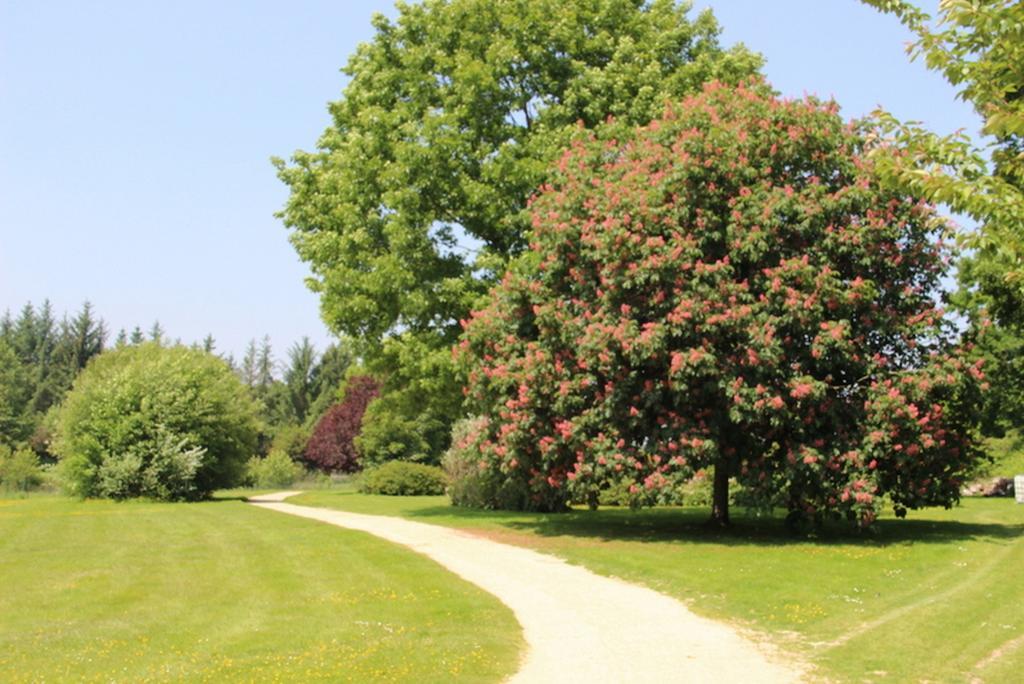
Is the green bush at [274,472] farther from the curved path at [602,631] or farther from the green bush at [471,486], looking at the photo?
the curved path at [602,631]

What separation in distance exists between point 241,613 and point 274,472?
5051cm

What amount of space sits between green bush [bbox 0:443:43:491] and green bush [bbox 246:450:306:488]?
40.3 ft

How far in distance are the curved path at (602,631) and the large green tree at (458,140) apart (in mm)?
9434

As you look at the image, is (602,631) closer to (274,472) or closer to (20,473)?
(20,473)

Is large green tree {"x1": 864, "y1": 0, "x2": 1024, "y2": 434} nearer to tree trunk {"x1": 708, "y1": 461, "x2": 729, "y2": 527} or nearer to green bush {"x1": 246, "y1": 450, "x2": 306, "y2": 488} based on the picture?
tree trunk {"x1": 708, "y1": 461, "x2": 729, "y2": 527}

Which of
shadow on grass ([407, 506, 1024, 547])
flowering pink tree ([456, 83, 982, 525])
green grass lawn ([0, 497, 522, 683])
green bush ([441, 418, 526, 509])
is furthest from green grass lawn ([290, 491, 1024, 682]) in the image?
green bush ([441, 418, 526, 509])

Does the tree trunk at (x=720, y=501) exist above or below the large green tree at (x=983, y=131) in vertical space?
below

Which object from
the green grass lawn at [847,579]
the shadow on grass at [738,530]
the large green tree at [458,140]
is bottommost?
the green grass lawn at [847,579]

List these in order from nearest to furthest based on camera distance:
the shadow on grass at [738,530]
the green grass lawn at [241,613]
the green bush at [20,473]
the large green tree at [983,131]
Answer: the large green tree at [983,131] < the green grass lawn at [241,613] < the shadow on grass at [738,530] < the green bush at [20,473]

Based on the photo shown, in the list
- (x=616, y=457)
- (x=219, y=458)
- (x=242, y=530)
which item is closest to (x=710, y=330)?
(x=616, y=457)

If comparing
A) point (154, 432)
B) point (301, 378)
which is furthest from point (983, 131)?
point (301, 378)

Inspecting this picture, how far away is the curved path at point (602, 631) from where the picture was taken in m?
9.22

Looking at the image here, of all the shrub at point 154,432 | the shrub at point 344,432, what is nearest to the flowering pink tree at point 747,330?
the shrub at point 154,432

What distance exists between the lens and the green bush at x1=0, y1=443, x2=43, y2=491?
51.2 meters
